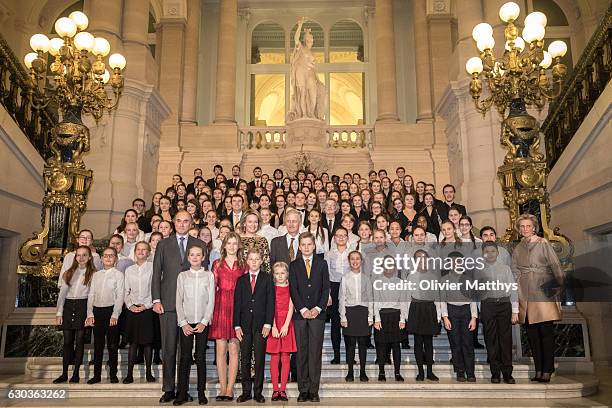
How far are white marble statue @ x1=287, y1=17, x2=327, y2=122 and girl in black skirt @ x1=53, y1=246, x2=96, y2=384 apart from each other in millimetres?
12469

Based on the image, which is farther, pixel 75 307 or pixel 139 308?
pixel 75 307

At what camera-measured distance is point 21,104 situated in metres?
10.7

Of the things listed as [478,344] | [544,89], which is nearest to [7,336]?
[478,344]

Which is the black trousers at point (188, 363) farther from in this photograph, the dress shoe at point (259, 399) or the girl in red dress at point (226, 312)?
the dress shoe at point (259, 399)

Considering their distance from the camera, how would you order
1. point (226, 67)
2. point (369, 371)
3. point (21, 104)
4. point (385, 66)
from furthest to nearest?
point (226, 67) → point (385, 66) → point (21, 104) → point (369, 371)

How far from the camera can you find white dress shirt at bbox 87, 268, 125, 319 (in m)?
6.16

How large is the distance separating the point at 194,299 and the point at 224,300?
350 mm

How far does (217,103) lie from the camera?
19906mm

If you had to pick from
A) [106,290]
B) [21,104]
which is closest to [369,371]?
[106,290]

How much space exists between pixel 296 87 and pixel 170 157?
519cm

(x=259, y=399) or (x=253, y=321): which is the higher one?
(x=253, y=321)

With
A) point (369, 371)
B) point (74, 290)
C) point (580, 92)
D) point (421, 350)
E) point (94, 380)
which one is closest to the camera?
point (94, 380)

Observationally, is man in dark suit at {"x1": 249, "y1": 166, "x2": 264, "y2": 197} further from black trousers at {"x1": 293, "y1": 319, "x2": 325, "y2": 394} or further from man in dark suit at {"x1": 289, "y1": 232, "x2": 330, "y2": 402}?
black trousers at {"x1": 293, "y1": 319, "x2": 325, "y2": 394}

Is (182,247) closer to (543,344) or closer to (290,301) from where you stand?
(290,301)
